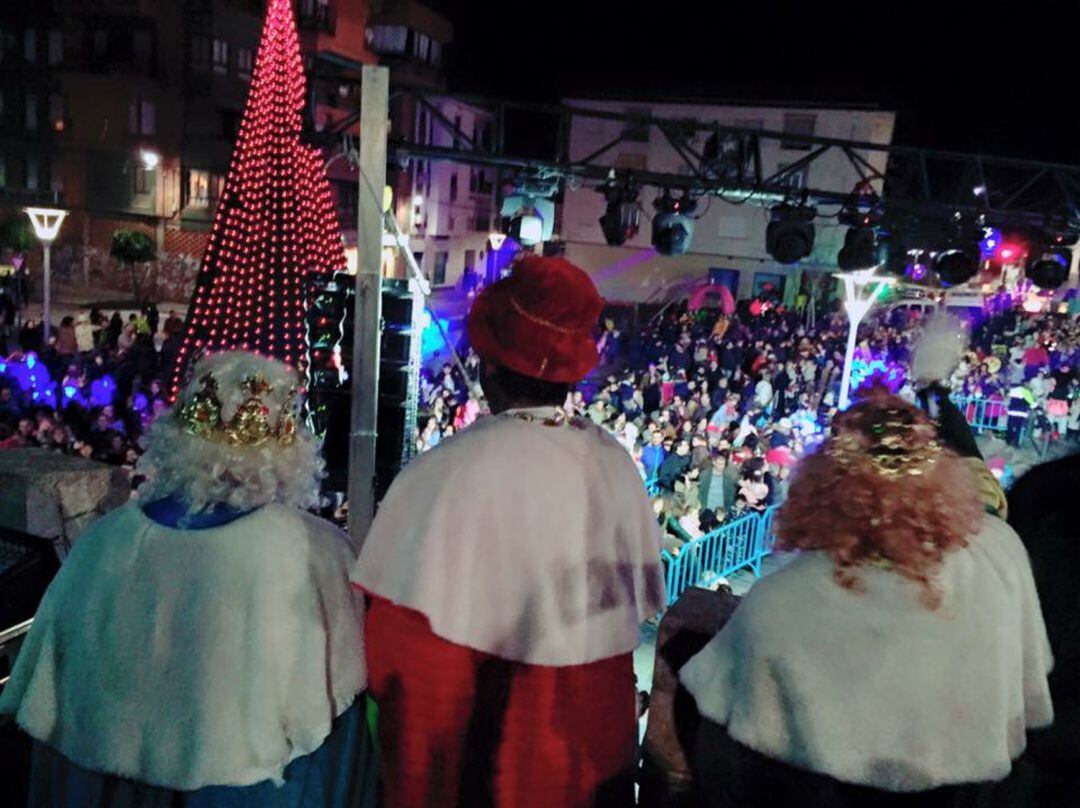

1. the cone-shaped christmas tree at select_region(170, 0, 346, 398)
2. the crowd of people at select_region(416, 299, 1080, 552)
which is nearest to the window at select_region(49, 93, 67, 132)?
the crowd of people at select_region(416, 299, 1080, 552)

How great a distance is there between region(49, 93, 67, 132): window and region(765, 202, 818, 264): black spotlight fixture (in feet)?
105

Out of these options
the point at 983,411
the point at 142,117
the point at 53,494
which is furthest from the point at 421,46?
the point at 53,494

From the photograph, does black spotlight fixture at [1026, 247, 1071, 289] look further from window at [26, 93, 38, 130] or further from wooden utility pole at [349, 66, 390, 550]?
window at [26, 93, 38, 130]

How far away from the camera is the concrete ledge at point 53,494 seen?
3658 mm

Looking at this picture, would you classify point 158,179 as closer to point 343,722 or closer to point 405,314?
point 405,314

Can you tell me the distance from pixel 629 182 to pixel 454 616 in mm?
7458

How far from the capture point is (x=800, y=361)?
19.2m

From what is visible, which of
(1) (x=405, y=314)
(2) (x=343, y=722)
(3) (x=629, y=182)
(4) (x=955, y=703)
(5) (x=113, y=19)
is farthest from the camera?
(5) (x=113, y=19)

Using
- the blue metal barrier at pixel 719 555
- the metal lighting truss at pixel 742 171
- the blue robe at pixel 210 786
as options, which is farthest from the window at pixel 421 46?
the blue robe at pixel 210 786

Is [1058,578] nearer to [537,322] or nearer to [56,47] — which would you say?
[537,322]

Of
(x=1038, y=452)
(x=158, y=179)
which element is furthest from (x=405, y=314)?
(x=158, y=179)

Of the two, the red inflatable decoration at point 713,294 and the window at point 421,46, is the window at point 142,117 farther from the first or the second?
the red inflatable decoration at point 713,294

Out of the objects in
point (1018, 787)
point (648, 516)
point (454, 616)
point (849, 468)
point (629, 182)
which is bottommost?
point (1018, 787)

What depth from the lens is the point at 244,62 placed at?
106 ft
